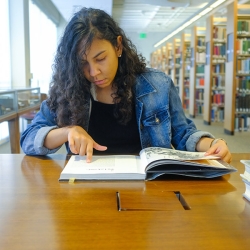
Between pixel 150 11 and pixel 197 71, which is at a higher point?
pixel 150 11

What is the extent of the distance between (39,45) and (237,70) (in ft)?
13.9

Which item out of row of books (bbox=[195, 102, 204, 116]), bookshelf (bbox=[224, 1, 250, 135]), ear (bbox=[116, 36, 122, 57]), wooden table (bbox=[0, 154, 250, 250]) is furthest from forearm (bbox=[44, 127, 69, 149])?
row of books (bbox=[195, 102, 204, 116])

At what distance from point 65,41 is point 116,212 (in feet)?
2.53

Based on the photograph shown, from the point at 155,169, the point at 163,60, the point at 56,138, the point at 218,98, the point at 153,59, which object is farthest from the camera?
the point at 153,59

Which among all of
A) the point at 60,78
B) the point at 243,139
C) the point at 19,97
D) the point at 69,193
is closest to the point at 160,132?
the point at 60,78

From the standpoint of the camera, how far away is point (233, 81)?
5.30 metres

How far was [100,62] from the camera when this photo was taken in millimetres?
1151

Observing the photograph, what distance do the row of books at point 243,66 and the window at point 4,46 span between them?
390cm

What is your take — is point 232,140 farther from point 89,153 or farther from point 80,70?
point 89,153

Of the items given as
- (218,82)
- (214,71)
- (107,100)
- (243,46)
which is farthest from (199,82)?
(107,100)

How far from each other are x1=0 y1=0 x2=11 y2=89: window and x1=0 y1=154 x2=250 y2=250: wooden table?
4592 mm

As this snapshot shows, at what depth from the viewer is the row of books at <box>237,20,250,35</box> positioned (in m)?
5.48

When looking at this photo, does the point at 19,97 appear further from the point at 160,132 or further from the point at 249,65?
the point at 249,65

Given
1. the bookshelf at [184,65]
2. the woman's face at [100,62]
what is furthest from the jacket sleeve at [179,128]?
the bookshelf at [184,65]
